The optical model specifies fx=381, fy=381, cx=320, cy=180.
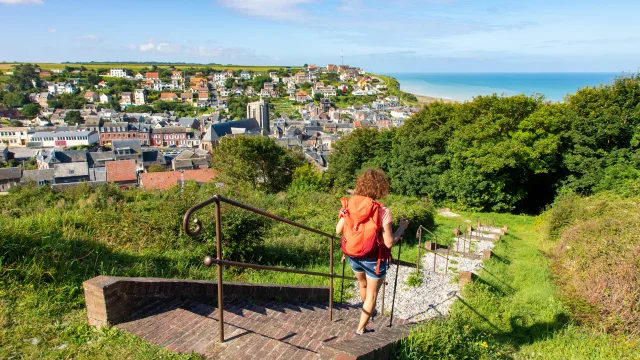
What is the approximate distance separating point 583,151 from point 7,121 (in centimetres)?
12774

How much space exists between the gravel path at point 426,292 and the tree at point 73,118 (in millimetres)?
118844

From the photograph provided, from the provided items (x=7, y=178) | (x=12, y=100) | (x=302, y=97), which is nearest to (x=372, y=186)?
(x=7, y=178)

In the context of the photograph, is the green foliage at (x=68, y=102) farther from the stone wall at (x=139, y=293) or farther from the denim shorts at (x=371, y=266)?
the denim shorts at (x=371, y=266)

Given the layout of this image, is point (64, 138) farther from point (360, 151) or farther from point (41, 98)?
point (360, 151)

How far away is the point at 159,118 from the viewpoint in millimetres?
106250

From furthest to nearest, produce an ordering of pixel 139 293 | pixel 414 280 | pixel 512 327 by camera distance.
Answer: pixel 414 280
pixel 512 327
pixel 139 293

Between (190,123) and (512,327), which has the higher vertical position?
(512,327)

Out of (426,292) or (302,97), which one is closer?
(426,292)

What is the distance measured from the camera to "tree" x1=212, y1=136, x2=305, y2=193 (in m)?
26.3

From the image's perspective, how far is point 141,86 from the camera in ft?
499

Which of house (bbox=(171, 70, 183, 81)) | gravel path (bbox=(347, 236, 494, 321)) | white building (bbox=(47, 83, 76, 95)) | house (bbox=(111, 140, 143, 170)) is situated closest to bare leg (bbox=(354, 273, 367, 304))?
gravel path (bbox=(347, 236, 494, 321))

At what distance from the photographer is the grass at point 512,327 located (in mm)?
3949

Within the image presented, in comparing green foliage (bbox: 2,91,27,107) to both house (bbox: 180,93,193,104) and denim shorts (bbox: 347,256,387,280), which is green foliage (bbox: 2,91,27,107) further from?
denim shorts (bbox: 347,256,387,280)

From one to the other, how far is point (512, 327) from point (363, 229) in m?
4.17
